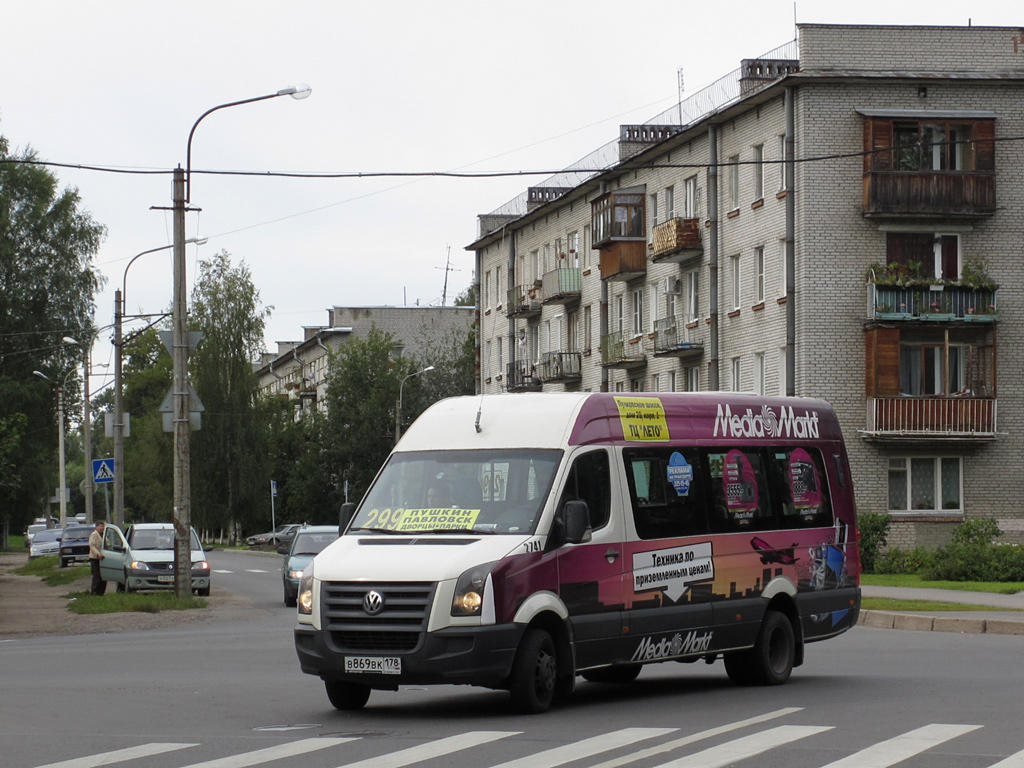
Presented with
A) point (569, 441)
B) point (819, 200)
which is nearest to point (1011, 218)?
point (819, 200)

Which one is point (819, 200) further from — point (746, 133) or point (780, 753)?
A: point (780, 753)

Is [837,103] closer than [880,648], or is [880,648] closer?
[880,648]

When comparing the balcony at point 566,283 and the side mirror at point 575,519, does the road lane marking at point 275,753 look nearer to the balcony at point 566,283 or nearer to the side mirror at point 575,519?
the side mirror at point 575,519

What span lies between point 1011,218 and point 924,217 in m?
2.53

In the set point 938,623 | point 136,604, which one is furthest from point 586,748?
point 136,604

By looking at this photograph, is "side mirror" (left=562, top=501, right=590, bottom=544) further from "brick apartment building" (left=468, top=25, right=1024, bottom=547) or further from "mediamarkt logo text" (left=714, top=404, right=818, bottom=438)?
"brick apartment building" (left=468, top=25, right=1024, bottom=547)

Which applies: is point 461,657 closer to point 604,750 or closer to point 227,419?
point 604,750

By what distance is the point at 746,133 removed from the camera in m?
41.8

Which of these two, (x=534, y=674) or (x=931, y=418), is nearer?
(x=534, y=674)

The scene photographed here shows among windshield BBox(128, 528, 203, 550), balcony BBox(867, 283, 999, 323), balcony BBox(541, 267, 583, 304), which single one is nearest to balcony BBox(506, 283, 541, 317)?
balcony BBox(541, 267, 583, 304)

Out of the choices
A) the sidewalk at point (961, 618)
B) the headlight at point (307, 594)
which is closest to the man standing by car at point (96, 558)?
the sidewalk at point (961, 618)

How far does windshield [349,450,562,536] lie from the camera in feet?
36.4

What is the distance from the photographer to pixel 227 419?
68312mm

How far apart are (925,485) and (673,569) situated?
2841 centimetres
